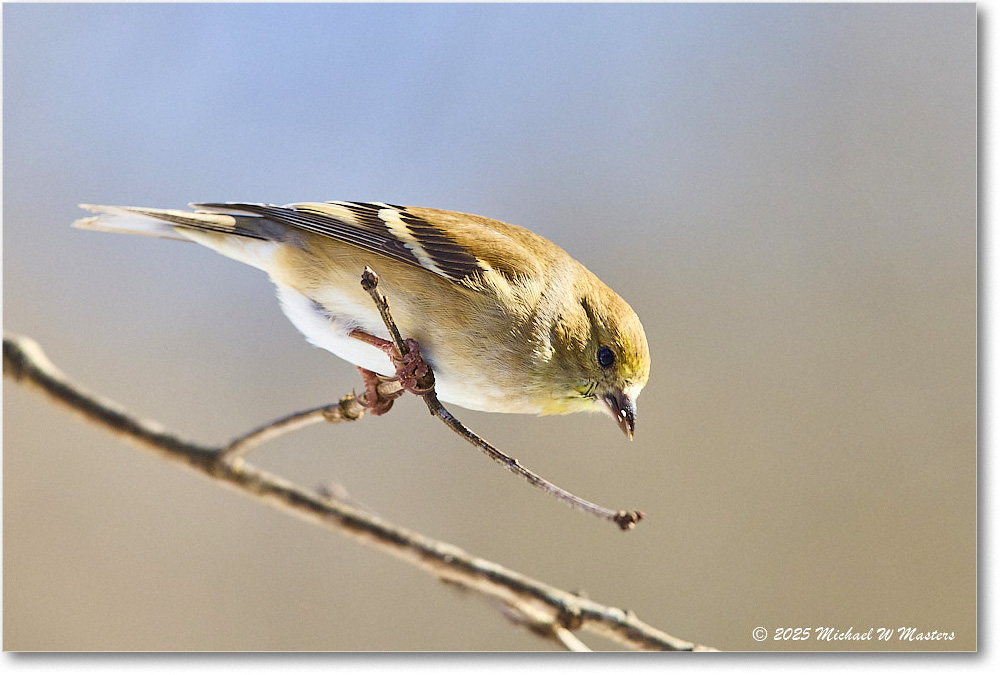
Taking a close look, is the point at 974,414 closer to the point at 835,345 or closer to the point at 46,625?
the point at 835,345

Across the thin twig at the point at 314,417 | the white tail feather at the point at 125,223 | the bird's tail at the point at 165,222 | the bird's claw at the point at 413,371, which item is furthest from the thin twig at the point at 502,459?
the white tail feather at the point at 125,223

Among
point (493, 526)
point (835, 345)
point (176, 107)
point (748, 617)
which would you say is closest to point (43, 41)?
point (176, 107)

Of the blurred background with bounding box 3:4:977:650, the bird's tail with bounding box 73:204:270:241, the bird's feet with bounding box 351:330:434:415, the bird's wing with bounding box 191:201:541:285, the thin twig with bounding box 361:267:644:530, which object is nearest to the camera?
the thin twig with bounding box 361:267:644:530

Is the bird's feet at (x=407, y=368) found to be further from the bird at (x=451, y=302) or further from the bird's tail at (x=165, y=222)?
the bird's tail at (x=165, y=222)

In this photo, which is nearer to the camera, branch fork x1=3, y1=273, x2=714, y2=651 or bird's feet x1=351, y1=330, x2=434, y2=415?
bird's feet x1=351, y1=330, x2=434, y2=415

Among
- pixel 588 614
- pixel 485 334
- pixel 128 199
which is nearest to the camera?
pixel 485 334

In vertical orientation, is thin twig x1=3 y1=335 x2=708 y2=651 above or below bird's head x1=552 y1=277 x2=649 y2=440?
below

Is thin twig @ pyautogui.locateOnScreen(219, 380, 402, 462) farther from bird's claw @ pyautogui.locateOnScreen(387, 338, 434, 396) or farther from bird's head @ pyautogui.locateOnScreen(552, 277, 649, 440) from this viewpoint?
bird's head @ pyautogui.locateOnScreen(552, 277, 649, 440)

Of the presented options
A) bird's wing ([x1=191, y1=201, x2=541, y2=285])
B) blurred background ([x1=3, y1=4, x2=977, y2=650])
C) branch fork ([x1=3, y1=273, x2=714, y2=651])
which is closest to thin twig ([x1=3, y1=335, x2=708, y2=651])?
branch fork ([x1=3, y1=273, x2=714, y2=651])
